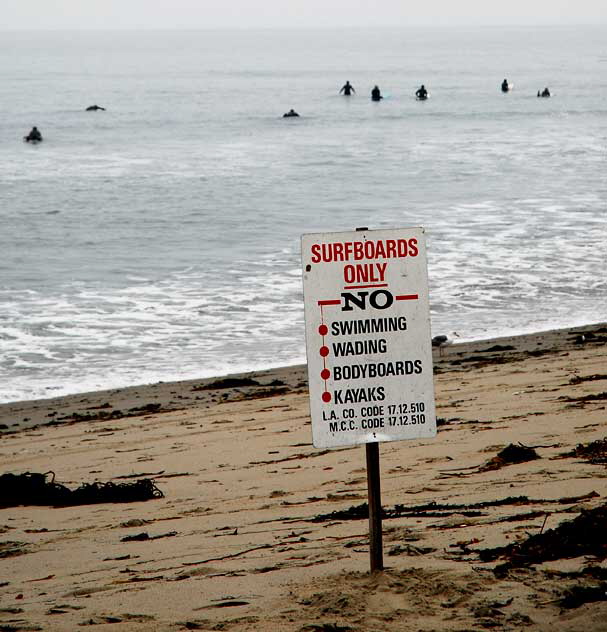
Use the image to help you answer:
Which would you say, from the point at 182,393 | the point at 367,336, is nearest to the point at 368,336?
the point at 367,336

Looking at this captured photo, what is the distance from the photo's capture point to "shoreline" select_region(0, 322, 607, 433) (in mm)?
10406

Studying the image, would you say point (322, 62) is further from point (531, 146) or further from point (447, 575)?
point (447, 575)

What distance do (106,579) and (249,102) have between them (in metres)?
65.6

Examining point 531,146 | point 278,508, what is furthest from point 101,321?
point 531,146

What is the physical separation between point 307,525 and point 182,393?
247 inches

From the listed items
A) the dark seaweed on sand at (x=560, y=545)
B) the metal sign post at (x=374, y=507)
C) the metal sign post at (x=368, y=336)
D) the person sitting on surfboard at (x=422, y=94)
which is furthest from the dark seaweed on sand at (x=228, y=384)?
the person sitting on surfboard at (x=422, y=94)

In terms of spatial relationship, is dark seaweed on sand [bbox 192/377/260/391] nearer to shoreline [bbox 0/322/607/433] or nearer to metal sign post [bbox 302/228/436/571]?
shoreline [bbox 0/322/607/433]

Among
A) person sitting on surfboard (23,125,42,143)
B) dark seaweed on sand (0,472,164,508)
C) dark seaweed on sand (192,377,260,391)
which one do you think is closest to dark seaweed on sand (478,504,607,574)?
dark seaweed on sand (0,472,164,508)

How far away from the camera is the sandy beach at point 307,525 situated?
12.4 ft

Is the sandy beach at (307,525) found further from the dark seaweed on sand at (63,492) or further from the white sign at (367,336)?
the white sign at (367,336)

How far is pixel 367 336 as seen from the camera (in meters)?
3.86

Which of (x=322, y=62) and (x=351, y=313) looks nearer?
(x=351, y=313)

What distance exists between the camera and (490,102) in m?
66.1

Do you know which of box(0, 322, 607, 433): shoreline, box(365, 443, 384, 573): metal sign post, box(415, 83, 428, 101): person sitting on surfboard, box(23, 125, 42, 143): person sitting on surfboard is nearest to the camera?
box(365, 443, 384, 573): metal sign post
